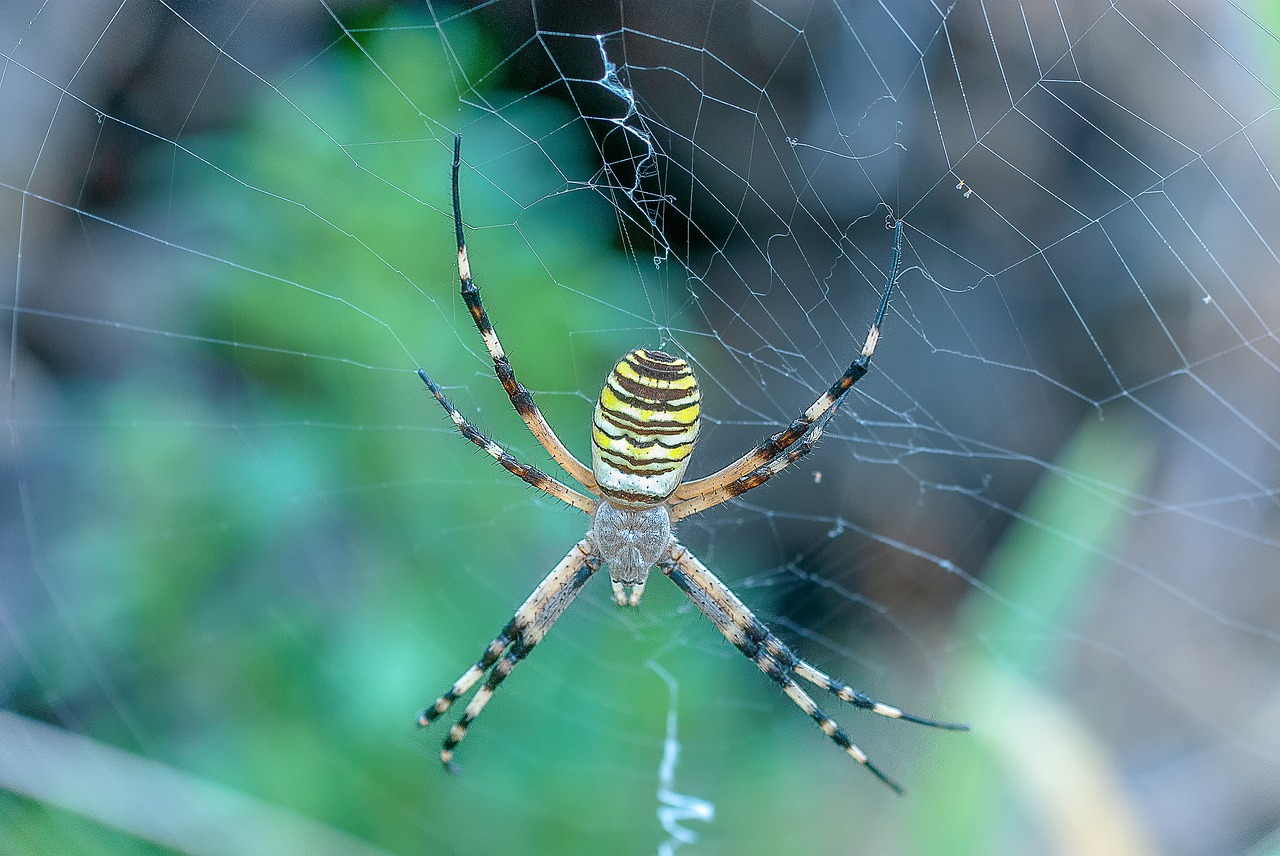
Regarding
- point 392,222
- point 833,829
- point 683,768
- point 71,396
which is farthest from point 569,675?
point 71,396

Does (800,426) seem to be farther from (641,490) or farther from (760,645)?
(760,645)

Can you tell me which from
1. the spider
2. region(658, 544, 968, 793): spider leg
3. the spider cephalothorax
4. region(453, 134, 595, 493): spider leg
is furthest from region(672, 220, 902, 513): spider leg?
region(453, 134, 595, 493): spider leg

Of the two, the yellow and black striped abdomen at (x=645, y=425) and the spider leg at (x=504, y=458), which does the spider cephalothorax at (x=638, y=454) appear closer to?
the yellow and black striped abdomen at (x=645, y=425)

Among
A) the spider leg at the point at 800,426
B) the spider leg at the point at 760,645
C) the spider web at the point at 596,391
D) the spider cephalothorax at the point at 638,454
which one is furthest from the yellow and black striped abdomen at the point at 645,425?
the spider leg at the point at 760,645

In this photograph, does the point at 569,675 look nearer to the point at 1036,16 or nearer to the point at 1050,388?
the point at 1050,388

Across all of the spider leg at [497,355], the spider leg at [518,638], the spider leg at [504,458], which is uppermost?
the spider leg at [497,355]

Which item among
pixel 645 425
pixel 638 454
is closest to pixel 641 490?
pixel 638 454
